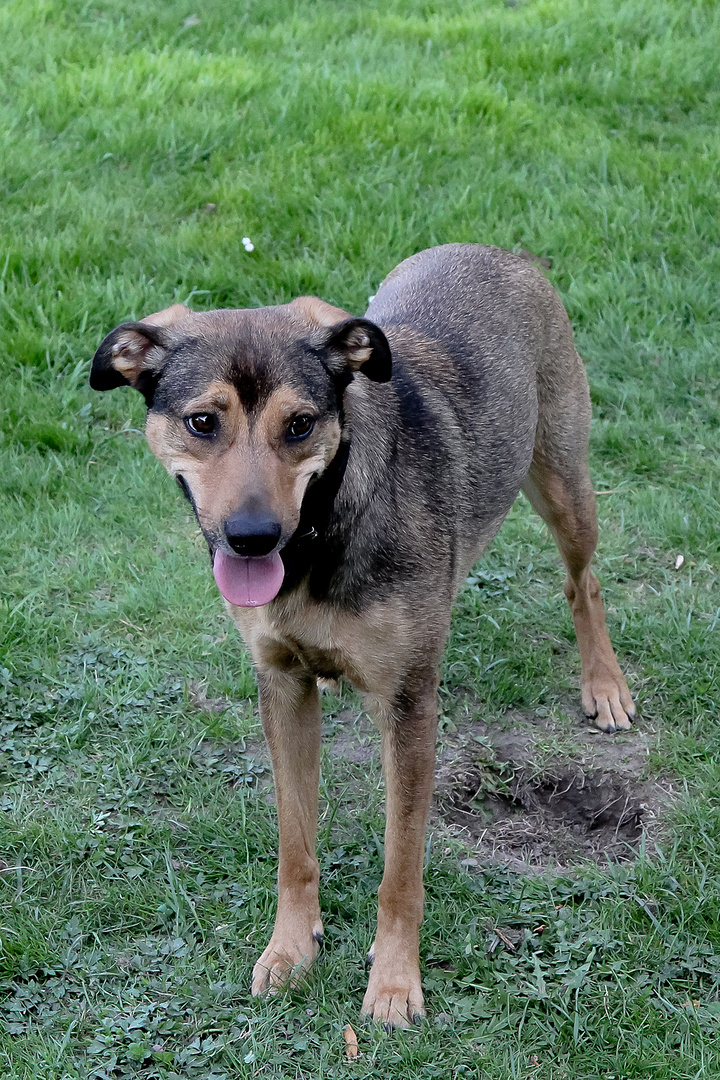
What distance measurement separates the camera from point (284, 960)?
3.53 metres

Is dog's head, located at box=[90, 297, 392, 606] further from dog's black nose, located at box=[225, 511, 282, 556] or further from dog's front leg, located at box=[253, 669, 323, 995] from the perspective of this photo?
dog's front leg, located at box=[253, 669, 323, 995]

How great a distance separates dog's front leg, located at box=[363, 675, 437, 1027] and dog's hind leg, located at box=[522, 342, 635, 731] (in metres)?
1.27

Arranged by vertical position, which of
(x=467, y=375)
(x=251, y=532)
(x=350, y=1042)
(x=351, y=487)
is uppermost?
(x=251, y=532)

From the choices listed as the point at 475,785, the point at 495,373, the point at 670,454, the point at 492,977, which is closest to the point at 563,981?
the point at 492,977

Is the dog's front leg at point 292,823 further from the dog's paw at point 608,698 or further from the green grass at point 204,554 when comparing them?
the dog's paw at point 608,698

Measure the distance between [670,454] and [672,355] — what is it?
0.77 metres

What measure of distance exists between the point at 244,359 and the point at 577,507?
1.99 metres

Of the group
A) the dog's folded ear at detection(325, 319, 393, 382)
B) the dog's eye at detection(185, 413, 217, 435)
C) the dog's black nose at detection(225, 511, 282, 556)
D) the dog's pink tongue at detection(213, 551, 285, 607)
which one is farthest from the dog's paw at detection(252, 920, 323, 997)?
the dog's folded ear at detection(325, 319, 393, 382)

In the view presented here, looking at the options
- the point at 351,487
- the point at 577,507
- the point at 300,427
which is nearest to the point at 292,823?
the point at 351,487

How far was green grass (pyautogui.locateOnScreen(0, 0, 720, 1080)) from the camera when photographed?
343cm

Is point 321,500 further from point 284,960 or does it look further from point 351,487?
point 284,960

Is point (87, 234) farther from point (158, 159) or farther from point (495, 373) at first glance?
point (495, 373)

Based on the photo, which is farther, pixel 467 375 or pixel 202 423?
pixel 467 375

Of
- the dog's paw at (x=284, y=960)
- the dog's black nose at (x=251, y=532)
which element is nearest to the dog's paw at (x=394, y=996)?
the dog's paw at (x=284, y=960)
